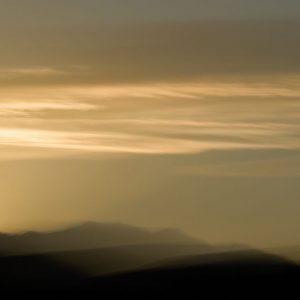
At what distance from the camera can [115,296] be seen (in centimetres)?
3145

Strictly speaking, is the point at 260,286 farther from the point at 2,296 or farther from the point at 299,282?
the point at 2,296

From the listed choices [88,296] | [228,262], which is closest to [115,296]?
[88,296]

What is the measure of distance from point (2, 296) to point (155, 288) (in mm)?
2786

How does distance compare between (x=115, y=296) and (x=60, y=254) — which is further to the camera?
(x=60, y=254)

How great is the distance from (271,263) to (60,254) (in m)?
4.04

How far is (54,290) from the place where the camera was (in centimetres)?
3167

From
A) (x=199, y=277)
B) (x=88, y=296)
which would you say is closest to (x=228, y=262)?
(x=199, y=277)

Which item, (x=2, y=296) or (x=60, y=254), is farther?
(x=60, y=254)

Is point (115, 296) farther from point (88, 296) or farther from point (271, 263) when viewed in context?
point (271, 263)

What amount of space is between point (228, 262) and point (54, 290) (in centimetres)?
337

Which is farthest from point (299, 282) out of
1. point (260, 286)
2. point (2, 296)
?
point (2, 296)

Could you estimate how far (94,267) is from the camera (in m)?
33.1

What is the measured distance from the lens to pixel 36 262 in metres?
32.9

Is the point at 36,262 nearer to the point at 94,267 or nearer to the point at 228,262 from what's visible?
the point at 94,267
